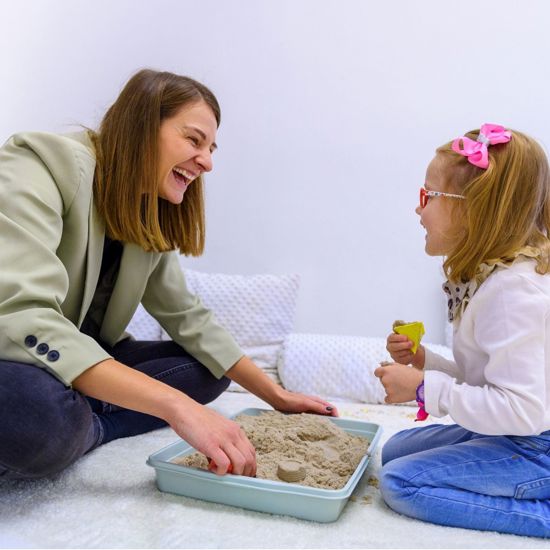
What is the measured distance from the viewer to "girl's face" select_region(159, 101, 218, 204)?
4.14 feet

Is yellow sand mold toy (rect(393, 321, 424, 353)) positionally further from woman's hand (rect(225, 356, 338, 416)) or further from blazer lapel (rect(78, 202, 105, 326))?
blazer lapel (rect(78, 202, 105, 326))

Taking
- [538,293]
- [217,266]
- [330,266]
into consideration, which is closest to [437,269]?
[330,266]

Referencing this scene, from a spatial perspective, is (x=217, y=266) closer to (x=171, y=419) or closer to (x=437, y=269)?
(x=437, y=269)

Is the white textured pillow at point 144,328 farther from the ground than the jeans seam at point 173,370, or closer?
closer

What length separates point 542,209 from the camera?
105cm

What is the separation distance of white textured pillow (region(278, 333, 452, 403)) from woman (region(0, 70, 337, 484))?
0.48 metres

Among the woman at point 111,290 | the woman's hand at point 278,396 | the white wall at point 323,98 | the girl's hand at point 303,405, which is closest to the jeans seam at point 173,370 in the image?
the woman at point 111,290

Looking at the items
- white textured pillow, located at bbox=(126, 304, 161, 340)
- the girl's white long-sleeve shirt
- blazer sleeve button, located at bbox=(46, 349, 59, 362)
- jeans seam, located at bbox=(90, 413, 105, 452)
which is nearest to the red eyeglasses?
the girl's white long-sleeve shirt

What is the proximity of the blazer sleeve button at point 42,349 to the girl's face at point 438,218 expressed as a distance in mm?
685

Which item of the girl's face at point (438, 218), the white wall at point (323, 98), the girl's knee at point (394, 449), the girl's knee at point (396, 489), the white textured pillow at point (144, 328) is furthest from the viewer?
the white wall at point (323, 98)

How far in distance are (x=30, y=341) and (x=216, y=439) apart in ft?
1.06

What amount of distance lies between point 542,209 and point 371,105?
54.6 inches

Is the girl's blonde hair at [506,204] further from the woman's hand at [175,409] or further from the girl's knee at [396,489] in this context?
the woman's hand at [175,409]

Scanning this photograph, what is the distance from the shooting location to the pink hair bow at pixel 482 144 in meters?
1.04
